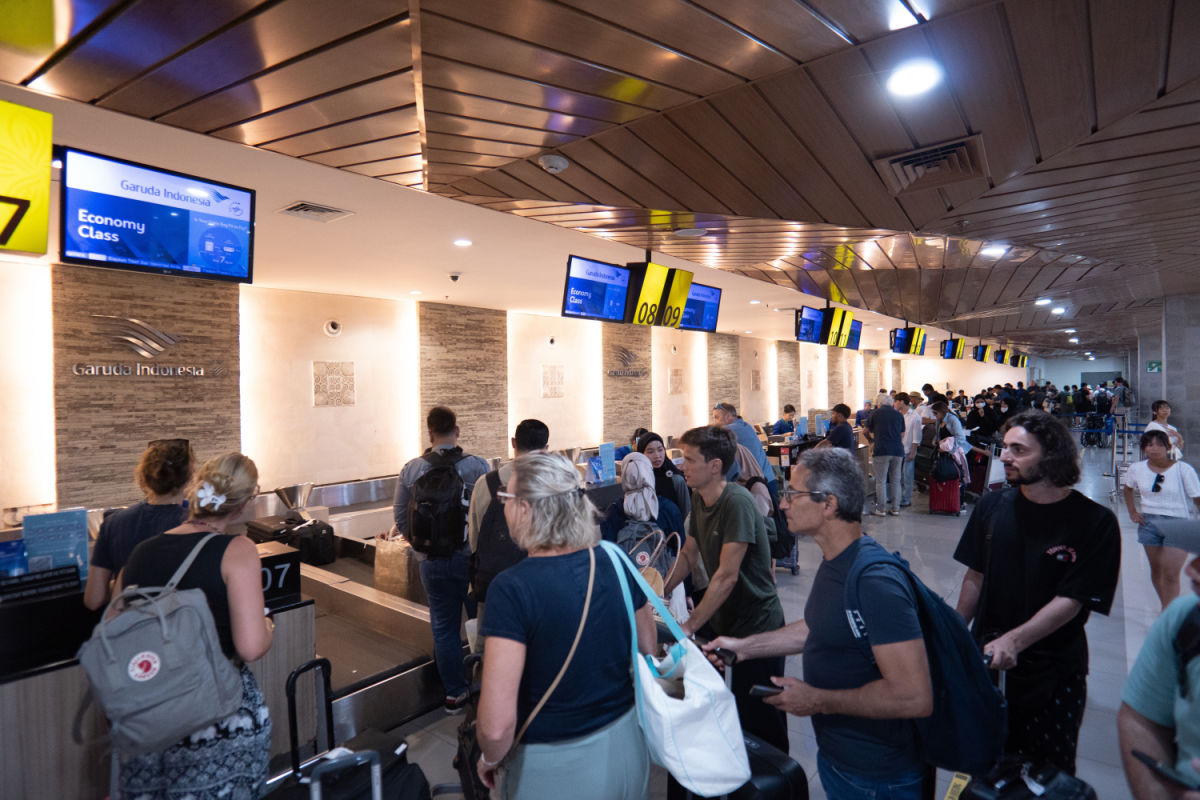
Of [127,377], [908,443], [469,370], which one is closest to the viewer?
[127,377]

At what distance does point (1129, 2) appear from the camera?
7.06ft

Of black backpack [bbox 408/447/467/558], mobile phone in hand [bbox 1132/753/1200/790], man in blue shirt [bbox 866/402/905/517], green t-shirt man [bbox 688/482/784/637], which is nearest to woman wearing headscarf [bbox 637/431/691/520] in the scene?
black backpack [bbox 408/447/467/558]

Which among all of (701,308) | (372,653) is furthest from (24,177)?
(701,308)

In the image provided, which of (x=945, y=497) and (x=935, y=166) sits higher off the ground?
(x=935, y=166)

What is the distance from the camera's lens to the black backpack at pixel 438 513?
3.81m

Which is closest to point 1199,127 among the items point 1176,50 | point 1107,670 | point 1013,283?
point 1176,50

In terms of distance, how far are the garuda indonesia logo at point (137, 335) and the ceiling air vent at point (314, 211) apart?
12.1 feet

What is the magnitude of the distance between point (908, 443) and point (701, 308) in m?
4.47

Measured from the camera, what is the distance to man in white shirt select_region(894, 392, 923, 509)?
1000cm

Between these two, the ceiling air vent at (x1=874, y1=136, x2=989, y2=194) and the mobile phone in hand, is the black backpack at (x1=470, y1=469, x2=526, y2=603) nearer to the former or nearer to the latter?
the mobile phone in hand

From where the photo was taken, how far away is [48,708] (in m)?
2.83

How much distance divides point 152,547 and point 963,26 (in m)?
3.38

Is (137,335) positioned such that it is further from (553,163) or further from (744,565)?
(744,565)

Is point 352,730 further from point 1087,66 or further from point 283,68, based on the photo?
point 1087,66
